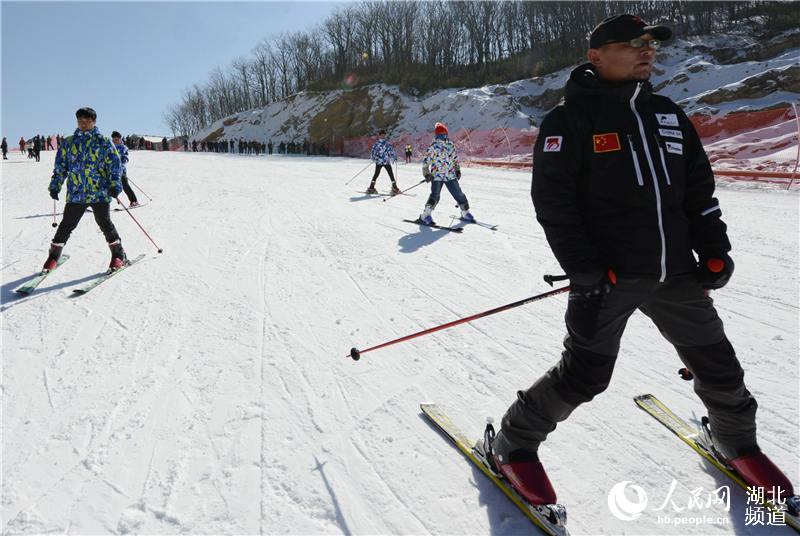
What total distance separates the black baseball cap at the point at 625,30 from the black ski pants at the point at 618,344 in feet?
3.07

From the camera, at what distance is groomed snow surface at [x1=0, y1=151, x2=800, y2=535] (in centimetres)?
217

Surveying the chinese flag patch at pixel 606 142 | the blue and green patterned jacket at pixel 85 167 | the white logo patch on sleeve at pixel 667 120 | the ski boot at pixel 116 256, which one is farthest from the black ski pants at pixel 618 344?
the ski boot at pixel 116 256

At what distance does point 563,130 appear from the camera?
1.85 m

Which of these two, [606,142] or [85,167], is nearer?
[606,142]

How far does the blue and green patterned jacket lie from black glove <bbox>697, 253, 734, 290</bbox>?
5718 millimetres

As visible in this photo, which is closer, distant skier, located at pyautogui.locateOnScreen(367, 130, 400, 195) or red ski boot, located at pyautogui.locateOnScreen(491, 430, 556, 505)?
red ski boot, located at pyautogui.locateOnScreen(491, 430, 556, 505)

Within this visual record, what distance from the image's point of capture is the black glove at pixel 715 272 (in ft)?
6.15

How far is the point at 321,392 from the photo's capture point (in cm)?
310

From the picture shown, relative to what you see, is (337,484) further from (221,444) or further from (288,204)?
(288,204)

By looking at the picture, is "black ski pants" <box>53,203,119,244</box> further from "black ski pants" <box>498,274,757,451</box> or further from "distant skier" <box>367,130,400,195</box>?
"distant skier" <box>367,130,400,195</box>

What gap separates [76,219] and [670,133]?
5985 millimetres

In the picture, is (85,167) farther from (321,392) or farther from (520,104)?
(520,104)

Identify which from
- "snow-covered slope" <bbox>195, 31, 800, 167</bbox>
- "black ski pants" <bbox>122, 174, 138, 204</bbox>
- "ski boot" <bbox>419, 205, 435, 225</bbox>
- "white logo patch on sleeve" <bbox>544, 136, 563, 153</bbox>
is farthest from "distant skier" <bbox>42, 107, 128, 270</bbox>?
"snow-covered slope" <bbox>195, 31, 800, 167</bbox>

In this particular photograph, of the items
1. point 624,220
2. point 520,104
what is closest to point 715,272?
point 624,220
